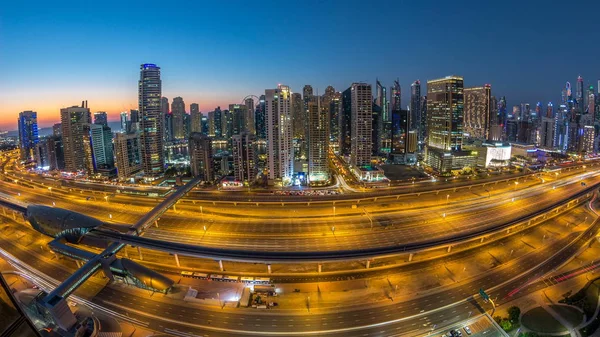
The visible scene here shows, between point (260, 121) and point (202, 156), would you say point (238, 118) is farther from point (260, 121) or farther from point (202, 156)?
point (202, 156)

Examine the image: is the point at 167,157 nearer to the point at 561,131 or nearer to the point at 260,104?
the point at 260,104

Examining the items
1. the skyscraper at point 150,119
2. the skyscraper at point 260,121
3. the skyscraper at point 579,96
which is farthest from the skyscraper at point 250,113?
the skyscraper at point 579,96

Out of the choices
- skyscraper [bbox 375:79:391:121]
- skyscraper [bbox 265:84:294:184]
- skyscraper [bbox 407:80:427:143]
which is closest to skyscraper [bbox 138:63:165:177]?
skyscraper [bbox 265:84:294:184]

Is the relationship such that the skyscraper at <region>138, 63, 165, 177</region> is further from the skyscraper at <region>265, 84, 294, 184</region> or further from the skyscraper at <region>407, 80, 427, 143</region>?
the skyscraper at <region>407, 80, 427, 143</region>

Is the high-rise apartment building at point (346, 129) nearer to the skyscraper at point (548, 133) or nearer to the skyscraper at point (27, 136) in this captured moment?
the skyscraper at point (548, 133)

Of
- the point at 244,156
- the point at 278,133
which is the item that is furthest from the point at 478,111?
the point at 244,156

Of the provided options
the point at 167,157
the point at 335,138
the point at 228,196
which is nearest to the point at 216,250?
the point at 228,196
